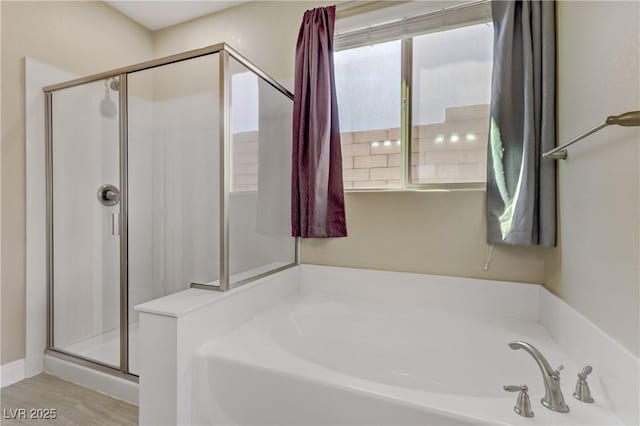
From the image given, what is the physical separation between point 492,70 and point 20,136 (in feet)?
8.62

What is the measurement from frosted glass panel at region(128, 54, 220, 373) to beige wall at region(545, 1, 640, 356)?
1.47 m

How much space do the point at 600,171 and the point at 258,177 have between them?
1.48 meters

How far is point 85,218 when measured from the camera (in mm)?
2033

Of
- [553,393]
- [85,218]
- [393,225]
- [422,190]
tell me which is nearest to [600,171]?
[553,393]

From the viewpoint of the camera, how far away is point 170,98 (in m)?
1.86

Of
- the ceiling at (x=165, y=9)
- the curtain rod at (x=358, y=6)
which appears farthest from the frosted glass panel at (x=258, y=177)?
the ceiling at (x=165, y=9)

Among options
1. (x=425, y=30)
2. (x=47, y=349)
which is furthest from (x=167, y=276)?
(x=425, y=30)

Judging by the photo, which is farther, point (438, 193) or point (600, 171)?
point (438, 193)

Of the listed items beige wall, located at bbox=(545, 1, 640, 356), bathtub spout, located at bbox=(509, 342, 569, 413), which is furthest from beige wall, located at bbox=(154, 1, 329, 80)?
bathtub spout, located at bbox=(509, 342, 569, 413)

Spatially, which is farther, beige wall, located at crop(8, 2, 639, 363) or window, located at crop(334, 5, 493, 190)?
window, located at crop(334, 5, 493, 190)

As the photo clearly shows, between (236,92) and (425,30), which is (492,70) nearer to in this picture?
(425,30)

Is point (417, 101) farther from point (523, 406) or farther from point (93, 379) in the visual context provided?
point (93, 379)

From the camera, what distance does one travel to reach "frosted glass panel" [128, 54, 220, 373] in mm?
1612

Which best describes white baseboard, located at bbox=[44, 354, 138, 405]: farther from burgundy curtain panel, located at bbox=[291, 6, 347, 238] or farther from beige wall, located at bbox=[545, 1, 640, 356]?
beige wall, located at bbox=[545, 1, 640, 356]
